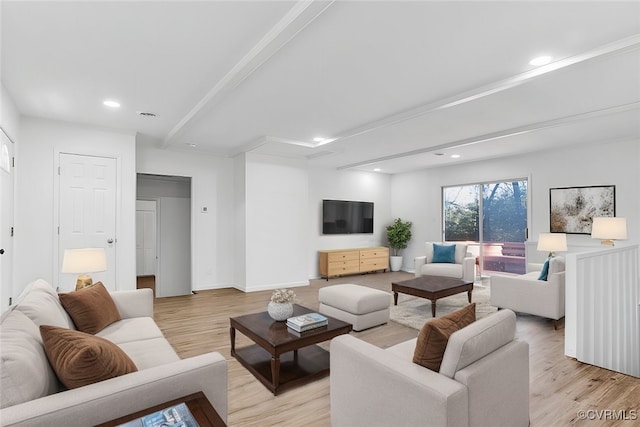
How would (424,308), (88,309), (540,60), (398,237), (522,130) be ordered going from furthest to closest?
(398,237)
(424,308)
(522,130)
(540,60)
(88,309)

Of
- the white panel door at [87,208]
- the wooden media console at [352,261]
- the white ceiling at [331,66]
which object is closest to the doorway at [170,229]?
the white panel door at [87,208]

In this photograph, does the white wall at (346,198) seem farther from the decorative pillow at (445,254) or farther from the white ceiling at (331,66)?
the white ceiling at (331,66)

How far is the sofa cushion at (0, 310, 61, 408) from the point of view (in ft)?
3.96

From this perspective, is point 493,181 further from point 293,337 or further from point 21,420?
point 21,420

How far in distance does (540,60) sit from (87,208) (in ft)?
17.9

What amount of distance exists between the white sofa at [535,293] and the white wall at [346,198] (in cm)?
395

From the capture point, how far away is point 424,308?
469cm

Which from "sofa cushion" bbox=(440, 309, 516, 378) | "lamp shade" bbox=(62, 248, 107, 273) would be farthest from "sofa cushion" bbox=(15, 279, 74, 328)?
"sofa cushion" bbox=(440, 309, 516, 378)

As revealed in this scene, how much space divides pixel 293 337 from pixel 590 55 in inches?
125

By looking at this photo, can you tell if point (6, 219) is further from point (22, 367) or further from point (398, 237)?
point (398, 237)

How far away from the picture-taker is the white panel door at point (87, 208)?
14.4ft

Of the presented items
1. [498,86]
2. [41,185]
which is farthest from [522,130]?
[41,185]

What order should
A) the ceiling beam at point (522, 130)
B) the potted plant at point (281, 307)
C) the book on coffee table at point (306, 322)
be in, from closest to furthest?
the book on coffee table at point (306, 322) → the potted plant at point (281, 307) → the ceiling beam at point (522, 130)

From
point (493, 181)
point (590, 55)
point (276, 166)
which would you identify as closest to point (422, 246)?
point (493, 181)
